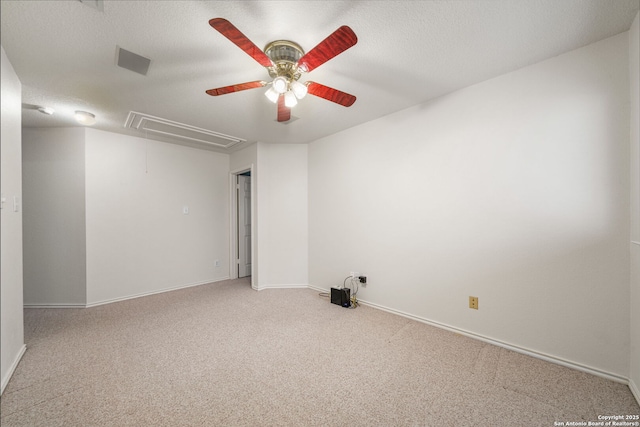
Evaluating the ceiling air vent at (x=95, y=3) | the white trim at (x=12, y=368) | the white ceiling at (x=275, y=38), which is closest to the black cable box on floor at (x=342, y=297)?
the white ceiling at (x=275, y=38)

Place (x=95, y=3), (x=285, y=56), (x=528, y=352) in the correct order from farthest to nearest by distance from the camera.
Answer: (x=528, y=352) < (x=285, y=56) < (x=95, y=3)

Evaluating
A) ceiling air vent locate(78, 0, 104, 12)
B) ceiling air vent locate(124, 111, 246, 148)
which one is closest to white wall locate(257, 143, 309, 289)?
ceiling air vent locate(124, 111, 246, 148)

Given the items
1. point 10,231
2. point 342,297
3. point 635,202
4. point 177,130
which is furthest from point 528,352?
point 177,130

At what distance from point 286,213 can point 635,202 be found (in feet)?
11.2

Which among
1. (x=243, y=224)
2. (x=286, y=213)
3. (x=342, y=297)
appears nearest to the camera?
(x=342, y=297)

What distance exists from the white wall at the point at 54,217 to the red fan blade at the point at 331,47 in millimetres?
3357

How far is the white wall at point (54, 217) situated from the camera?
10.0ft

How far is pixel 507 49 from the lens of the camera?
1739mm

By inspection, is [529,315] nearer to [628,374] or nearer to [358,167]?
[628,374]

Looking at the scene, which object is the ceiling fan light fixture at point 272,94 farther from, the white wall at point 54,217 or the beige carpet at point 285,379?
the white wall at point 54,217

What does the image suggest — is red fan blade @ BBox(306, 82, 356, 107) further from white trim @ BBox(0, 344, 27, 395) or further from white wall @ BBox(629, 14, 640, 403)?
white trim @ BBox(0, 344, 27, 395)

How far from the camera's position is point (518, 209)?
1.98 meters

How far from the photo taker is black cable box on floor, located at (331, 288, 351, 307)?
3006 millimetres

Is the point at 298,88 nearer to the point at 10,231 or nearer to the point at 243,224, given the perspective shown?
the point at 10,231
